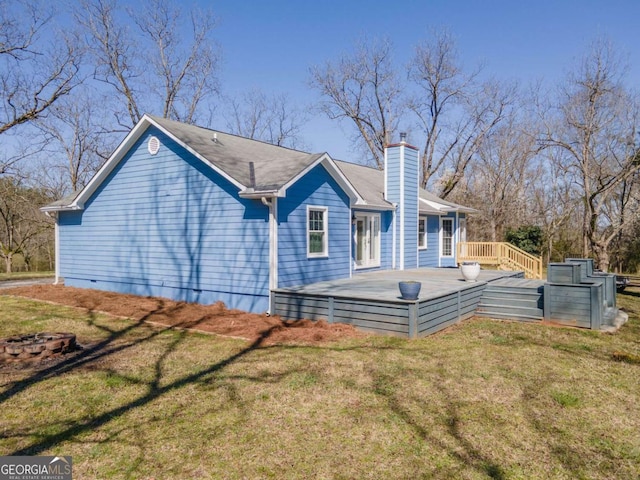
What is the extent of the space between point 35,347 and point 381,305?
5859 mm

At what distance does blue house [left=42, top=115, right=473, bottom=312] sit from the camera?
10.1 m

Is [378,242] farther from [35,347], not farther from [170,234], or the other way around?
[35,347]

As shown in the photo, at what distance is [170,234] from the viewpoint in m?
11.8

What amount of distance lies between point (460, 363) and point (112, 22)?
27.8 metres

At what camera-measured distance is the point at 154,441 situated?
4.12 m

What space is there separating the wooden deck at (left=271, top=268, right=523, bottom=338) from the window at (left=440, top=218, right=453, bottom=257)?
808 centimetres

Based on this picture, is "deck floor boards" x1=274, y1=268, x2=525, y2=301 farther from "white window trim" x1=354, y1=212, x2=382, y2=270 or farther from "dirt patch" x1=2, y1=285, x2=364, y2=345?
"white window trim" x1=354, y1=212, x2=382, y2=270

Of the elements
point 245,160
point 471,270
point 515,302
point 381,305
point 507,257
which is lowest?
point 515,302

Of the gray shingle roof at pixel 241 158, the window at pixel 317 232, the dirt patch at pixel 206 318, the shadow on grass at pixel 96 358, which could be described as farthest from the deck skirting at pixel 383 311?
the gray shingle roof at pixel 241 158

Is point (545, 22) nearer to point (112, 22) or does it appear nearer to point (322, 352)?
point (322, 352)

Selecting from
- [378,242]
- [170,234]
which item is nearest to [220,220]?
[170,234]

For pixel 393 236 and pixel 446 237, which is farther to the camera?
pixel 446 237

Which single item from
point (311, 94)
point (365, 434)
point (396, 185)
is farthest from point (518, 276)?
point (311, 94)

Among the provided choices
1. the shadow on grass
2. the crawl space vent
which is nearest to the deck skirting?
the shadow on grass
